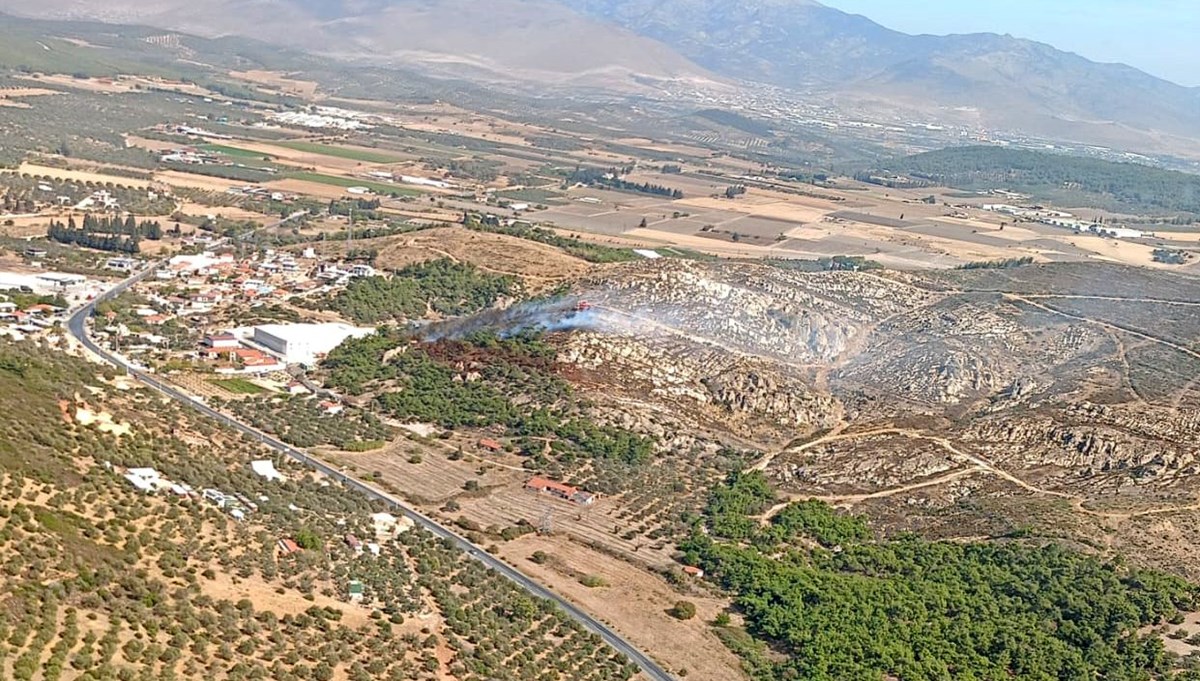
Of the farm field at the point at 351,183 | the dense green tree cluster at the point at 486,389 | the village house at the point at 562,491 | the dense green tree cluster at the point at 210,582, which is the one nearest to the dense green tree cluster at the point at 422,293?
the dense green tree cluster at the point at 486,389

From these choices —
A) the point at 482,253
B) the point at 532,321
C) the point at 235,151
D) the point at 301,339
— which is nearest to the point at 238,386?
the point at 301,339

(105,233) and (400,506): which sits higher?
(105,233)

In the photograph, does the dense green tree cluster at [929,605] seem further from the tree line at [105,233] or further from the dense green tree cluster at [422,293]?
the tree line at [105,233]

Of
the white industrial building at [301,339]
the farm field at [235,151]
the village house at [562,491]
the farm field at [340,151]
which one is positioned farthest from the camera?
the farm field at [340,151]

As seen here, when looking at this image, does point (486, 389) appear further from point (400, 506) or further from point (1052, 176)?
point (1052, 176)

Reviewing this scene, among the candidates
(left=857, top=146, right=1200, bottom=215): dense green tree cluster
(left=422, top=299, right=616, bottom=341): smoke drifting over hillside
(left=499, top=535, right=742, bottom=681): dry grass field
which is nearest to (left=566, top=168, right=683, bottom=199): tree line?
(left=857, top=146, right=1200, bottom=215): dense green tree cluster

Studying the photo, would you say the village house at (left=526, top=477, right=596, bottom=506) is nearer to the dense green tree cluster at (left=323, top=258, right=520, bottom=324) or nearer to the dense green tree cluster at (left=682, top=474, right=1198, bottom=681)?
the dense green tree cluster at (left=682, top=474, right=1198, bottom=681)
